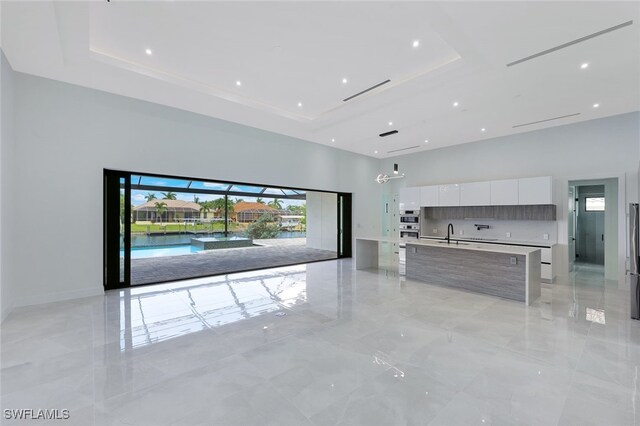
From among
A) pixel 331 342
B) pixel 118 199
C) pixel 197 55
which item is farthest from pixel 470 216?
pixel 118 199

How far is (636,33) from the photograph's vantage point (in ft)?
10.1

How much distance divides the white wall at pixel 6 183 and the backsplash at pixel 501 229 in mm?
8429

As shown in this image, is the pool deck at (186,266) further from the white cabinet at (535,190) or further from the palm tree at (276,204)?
the white cabinet at (535,190)

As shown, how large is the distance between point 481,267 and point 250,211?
9.26 m

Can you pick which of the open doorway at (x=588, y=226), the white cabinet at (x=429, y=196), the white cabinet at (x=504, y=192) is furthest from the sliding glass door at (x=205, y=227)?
the open doorway at (x=588, y=226)

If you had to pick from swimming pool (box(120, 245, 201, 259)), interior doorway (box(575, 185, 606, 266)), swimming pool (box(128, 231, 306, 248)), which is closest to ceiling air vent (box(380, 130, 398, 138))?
interior doorway (box(575, 185, 606, 266))

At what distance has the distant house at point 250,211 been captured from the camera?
447 inches

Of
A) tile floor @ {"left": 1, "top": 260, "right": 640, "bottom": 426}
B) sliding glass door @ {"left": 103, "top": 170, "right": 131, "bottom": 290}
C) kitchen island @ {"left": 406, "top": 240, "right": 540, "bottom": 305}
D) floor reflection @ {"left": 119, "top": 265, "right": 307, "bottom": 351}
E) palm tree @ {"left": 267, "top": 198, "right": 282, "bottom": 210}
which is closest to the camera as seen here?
tile floor @ {"left": 1, "top": 260, "right": 640, "bottom": 426}

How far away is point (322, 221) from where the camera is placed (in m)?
11.5

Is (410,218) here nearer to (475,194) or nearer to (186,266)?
(475,194)

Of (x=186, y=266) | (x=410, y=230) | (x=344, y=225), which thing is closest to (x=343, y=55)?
(x=410, y=230)

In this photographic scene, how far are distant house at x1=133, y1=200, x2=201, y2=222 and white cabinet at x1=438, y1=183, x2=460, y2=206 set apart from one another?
8.12 meters

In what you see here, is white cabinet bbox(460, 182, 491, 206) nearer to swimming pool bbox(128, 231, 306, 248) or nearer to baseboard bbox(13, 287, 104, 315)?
baseboard bbox(13, 287, 104, 315)

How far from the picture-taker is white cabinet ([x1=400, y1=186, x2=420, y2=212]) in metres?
8.17
